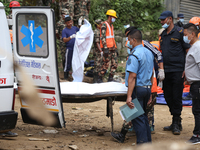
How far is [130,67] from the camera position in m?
4.08

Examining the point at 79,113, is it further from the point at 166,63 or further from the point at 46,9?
the point at 46,9

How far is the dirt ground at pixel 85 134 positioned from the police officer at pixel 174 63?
0.56 m

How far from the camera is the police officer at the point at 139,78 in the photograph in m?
4.10

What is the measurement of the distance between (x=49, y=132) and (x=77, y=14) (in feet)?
21.3

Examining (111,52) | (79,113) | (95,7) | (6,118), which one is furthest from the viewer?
(95,7)

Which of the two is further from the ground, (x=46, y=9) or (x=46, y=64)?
(x=46, y=9)

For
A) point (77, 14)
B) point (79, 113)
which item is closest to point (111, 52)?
point (77, 14)

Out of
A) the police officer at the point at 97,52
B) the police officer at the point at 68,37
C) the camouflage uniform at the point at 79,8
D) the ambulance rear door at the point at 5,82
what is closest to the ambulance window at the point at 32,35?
the ambulance rear door at the point at 5,82

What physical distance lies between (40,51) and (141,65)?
5.12 ft

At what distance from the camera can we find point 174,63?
5.50 meters

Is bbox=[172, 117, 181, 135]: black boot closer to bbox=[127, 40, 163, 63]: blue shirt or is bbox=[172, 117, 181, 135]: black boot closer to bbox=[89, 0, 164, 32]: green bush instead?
bbox=[127, 40, 163, 63]: blue shirt

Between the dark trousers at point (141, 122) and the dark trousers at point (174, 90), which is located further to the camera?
the dark trousers at point (174, 90)

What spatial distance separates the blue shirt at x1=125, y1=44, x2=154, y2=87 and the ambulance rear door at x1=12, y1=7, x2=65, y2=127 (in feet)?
3.70

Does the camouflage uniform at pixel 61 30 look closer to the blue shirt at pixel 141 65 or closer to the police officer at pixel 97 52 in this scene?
the police officer at pixel 97 52
